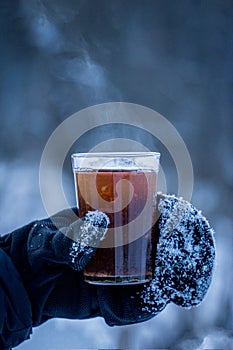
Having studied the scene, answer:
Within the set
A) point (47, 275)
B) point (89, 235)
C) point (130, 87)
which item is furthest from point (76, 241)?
point (130, 87)

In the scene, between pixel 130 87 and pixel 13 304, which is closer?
pixel 13 304

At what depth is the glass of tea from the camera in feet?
1.66

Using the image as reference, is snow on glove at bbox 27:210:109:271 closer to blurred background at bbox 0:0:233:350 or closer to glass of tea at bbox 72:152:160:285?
glass of tea at bbox 72:152:160:285

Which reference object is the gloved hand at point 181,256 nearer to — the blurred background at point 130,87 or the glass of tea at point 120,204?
the glass of tea at point 120,204

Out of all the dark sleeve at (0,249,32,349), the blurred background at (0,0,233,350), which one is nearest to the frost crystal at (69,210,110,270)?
the dark sleeve at (0,249,32,349)

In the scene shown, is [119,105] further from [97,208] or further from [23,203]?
[97,208]

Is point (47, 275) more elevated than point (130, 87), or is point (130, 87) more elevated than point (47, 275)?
point (130, 87)

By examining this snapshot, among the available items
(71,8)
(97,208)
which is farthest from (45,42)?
(97,208)

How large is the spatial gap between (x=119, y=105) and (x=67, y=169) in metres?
0.22

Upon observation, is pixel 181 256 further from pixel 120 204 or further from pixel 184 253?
pixel 120 204

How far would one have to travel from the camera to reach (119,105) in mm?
1151

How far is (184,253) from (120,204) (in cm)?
11

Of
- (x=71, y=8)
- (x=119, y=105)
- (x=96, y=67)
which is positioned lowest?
(x=119, y=105)

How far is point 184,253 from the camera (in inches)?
21.3
